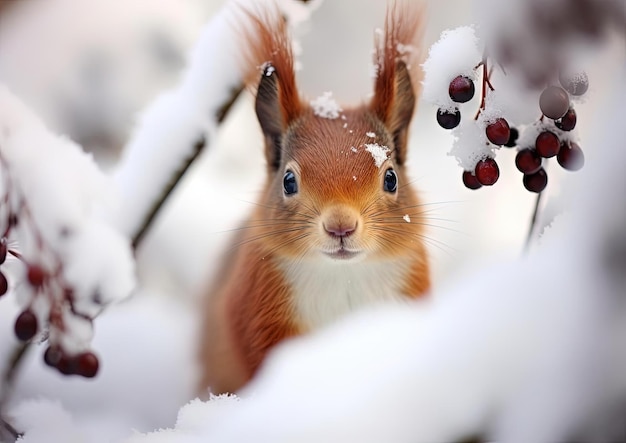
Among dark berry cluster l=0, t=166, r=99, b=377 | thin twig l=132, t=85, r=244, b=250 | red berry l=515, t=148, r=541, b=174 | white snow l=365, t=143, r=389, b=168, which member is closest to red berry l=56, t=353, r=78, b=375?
dark berry cluster l=0, t=166, r=99, b=377

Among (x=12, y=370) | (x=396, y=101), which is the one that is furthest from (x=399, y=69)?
(x=12, y=370)

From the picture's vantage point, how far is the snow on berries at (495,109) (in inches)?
21.7

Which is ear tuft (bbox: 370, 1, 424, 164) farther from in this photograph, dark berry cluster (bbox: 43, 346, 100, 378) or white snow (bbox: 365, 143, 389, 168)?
dark berry cluster (bbox: 43, 346, 100, 378)

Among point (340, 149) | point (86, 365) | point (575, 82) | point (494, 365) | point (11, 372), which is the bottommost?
point (11, 372)

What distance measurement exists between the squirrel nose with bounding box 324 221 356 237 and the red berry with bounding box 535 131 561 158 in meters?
0.17

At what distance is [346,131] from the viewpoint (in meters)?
0.69

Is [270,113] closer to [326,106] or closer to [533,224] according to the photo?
[326,106]

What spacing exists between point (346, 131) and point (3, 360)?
0.45 m

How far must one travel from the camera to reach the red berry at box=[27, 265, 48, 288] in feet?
1.99

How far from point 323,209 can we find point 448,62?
0.56 feet

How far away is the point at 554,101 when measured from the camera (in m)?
0.54

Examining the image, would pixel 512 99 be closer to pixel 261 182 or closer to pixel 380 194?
pixel 380 194

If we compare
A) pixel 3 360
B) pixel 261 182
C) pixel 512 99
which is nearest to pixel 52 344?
pixel 3 360

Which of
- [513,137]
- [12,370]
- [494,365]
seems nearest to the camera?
[494,365]
